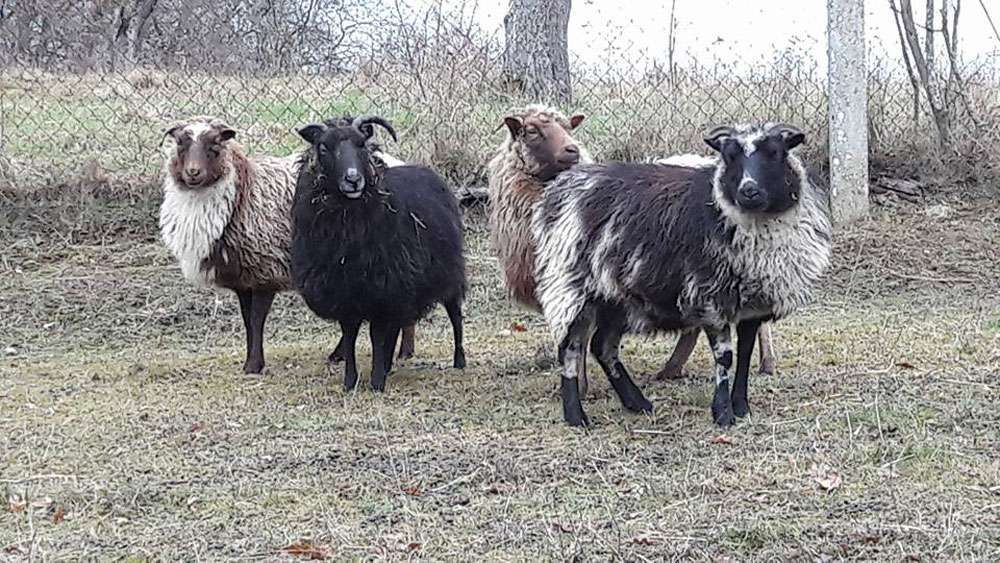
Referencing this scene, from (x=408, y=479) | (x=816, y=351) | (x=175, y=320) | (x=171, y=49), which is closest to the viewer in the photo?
(x=408, y=479)

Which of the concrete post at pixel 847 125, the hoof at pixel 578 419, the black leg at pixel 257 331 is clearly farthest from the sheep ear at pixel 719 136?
the concrete post at pixel 847 125

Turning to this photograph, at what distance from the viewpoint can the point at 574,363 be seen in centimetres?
716

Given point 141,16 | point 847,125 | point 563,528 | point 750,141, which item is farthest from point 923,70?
point 141,16

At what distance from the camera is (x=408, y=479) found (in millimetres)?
5809

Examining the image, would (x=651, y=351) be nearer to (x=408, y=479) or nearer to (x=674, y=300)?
(x=674, y=300)

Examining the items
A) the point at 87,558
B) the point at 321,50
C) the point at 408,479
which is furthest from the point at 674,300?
the point at 321,50

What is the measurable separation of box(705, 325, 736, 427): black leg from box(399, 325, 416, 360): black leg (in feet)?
9.90

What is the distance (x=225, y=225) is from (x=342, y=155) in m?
1.46

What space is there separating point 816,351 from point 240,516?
15.1 feet

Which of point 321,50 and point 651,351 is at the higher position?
point 321,50

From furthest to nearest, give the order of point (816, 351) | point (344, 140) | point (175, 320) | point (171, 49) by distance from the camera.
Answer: point (171, 49)
point (175, 320)
point (816, 351)
point (344, 140)

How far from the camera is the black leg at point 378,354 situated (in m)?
8.09

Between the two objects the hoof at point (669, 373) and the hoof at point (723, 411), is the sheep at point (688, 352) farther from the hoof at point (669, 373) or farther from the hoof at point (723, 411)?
the hoof at point (723, 411)

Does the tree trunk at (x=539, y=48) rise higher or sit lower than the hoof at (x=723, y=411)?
higher
